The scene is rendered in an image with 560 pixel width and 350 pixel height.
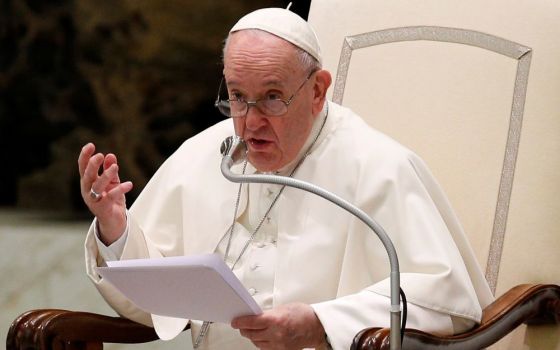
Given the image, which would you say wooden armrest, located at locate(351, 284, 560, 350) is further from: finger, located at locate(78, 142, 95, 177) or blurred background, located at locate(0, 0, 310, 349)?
blurred background, located at locate(0, 0, 310, 349)

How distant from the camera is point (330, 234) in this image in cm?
398

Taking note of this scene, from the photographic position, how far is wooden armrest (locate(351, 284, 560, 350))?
345 centimetres

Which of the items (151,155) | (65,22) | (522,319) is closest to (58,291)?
(151,155)

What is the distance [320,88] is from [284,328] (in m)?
0.83

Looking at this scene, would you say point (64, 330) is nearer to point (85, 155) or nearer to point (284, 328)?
point (85, 155)

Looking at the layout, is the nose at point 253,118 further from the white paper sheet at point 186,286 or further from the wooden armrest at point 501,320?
the wooden armrest at point 501,320

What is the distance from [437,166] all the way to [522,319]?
25.5 inches

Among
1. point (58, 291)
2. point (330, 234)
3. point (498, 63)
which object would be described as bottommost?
point (58, 291)

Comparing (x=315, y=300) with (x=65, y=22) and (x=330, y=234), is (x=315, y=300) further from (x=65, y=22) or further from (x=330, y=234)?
(x=65, y=22)

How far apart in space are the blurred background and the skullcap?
306cm

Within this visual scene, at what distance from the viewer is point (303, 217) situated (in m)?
4.05

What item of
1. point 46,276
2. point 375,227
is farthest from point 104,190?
point 46,276

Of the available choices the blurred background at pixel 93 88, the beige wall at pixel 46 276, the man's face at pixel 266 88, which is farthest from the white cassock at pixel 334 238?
the blurred background at pixel 93 88

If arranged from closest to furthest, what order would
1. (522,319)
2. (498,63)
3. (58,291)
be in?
(522,319) < (498,63) < (58,291)
